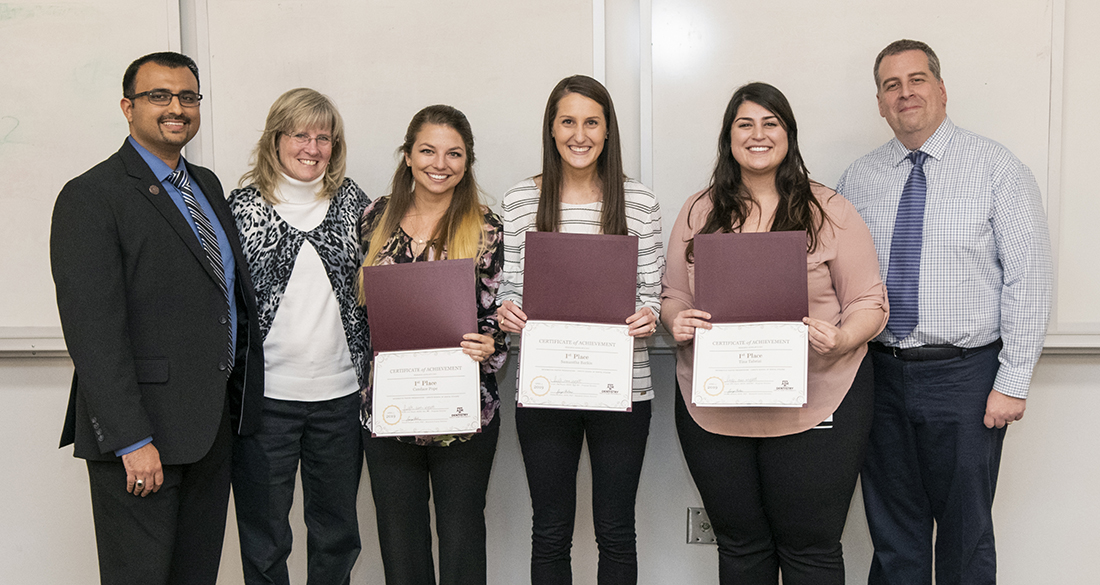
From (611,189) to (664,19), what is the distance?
0.88m

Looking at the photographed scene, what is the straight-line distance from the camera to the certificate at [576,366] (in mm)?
1720

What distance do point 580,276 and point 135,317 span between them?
109cm

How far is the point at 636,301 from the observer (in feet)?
6.07

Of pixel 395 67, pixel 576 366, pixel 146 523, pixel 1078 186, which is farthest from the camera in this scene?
pixel 395 67

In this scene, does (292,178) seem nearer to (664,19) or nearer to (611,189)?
(611,189)

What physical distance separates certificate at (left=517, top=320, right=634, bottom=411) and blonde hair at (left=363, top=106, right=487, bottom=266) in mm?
309

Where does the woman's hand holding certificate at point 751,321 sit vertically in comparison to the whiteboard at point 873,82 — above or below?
below

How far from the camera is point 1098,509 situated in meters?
2.42

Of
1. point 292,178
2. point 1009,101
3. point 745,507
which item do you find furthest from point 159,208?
point 1009,101

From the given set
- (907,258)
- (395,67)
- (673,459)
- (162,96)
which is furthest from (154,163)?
(907,258)

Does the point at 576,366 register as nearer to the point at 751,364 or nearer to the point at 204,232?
the point at 751,364

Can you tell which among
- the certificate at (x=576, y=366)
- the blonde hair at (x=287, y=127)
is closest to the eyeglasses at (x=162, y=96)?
the blonde hair at (x=287, y=127)

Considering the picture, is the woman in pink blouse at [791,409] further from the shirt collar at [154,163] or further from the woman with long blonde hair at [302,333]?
the shirt collar at [154,163]

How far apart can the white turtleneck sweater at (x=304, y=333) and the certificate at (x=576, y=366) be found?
0.59 m
